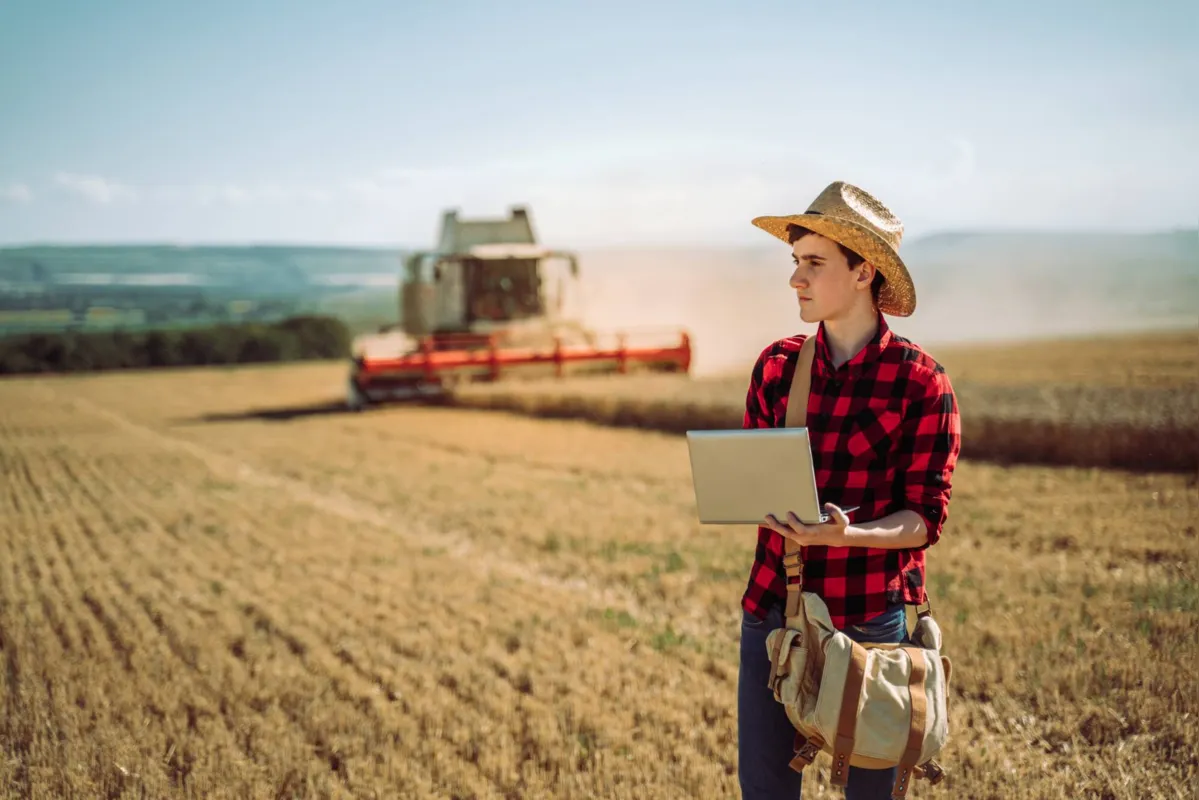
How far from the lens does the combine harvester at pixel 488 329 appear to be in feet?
62.7

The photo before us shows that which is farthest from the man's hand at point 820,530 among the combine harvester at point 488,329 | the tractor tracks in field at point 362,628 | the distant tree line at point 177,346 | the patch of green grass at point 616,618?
the distant tree line at point 177,346

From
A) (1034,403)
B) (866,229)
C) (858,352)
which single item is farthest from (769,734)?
(1034,403)

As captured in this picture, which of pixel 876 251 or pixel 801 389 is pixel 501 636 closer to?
pixel 801 389

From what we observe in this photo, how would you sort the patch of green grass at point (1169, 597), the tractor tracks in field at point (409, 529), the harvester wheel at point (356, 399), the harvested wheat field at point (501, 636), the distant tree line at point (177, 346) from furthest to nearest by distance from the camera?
the distant tree line at point (177, 346)
the harvester wheel at point (356, 399)
the tractor tracks in field at point (409, 529)
the patch of green grass at point (1169, 597)
the harvested wheat field at point (501, 636)

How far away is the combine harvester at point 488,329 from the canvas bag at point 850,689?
653 inches

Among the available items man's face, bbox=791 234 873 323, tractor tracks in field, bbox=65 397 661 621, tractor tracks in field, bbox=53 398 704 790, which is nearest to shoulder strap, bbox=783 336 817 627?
man's face, bbox=791 234 873 323

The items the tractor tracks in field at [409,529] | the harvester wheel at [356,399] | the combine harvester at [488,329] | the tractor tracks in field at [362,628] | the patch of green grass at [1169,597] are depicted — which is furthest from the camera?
the harvester wheel at [356,399]

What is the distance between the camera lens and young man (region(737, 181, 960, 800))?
265 centimetres

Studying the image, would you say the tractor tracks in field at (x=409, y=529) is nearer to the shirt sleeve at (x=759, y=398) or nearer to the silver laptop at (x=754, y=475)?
the shirt sleeve at (x=759, y=398)

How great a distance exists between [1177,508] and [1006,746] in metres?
5.26

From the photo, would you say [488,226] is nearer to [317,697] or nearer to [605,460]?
[605,460]

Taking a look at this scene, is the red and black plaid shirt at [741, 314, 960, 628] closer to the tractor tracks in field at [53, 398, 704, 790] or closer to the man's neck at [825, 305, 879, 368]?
the man's neck at [825, 305, 879, 368]

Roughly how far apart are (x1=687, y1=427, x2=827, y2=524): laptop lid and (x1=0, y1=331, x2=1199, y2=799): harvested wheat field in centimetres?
206

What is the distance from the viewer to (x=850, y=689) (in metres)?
2.56
